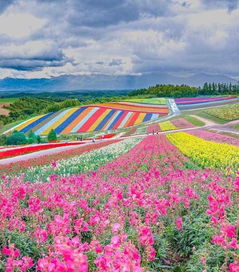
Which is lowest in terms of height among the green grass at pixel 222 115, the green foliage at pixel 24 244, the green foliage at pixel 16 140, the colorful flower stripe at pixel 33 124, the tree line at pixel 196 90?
the green foliage at pixel 16 140

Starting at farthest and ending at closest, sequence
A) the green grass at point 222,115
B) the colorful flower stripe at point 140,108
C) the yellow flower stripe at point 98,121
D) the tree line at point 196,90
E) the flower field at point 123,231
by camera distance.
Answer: the tree line at point 196,90 < the colorful flower stripe at point 140,108 < the yellow flower stripe at point 98,121 < the green grass at point 222,115 < the flower field at point 123,231

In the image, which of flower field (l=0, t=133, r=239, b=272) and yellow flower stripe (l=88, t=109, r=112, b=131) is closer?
flower field (l=0, t=133, r=239, b=272)

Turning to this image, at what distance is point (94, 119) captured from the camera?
6888cm

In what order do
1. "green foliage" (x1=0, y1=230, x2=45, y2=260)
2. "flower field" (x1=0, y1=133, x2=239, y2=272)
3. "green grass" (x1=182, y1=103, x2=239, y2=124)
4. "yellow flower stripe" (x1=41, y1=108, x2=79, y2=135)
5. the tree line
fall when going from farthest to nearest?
the tree line → "yellow flower stripe" (x1=41, y1=108, x2=79, y2=135) → "green grass" (x1=182, y1=103, x2=239, y2=124) → "green foliage" (x1=0, y1=230, x2=45, y2=260) → "flower field" (x1=0, y1=133, x2=239, y2=272)

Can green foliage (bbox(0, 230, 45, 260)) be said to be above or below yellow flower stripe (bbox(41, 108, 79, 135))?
above

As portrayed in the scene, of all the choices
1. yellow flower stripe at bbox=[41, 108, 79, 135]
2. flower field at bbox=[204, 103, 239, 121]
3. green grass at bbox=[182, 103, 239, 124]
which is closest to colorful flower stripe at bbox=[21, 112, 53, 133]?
yellow flower stripe at bbox=[41, 108, 79, 135]

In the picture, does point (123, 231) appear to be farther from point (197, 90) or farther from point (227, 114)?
point (197, 90)

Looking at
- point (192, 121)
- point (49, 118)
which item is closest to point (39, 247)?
point (192, 121)

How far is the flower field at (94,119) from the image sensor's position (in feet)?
206

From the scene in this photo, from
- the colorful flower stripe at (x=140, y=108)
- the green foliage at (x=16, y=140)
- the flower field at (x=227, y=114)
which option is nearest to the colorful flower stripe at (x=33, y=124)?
the green foliage at (x=16, y=140)

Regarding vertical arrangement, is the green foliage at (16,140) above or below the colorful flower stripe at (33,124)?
below

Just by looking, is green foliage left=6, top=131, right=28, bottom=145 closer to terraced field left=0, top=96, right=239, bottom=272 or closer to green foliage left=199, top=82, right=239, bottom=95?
terraced field left=0, top=96, right=239, bottom=272

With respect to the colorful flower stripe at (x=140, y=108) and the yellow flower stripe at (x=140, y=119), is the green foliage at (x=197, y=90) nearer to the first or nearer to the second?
the colorful flower stripe at (x=140, y=108)

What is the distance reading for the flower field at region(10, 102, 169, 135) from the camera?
62.9 meters
